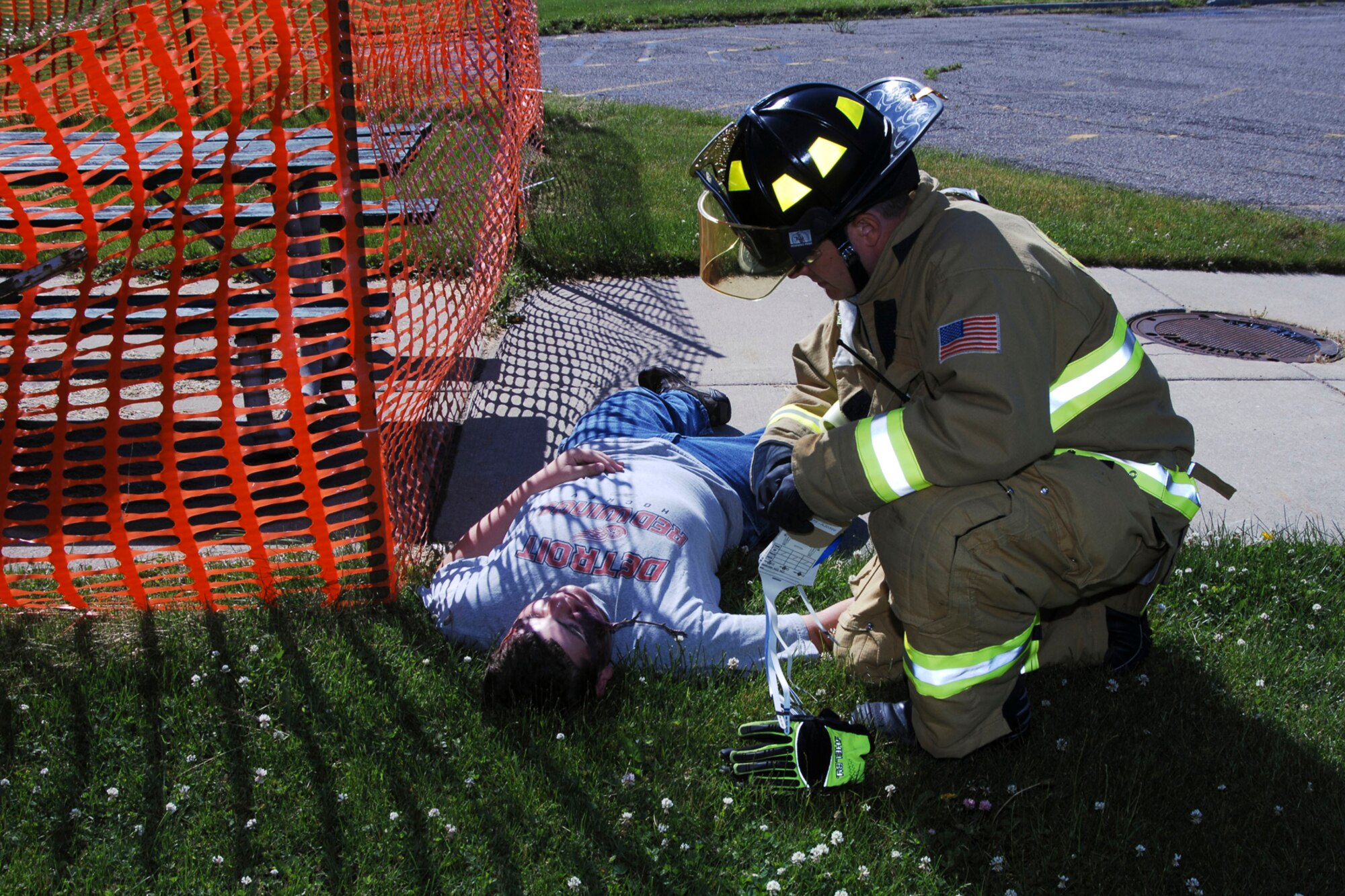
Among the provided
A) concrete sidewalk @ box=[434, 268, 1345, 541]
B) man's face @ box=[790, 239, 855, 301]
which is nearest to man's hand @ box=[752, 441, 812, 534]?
man's face @ box=[790, 239, 855, 301]

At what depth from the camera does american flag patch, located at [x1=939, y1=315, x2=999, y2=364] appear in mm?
2326

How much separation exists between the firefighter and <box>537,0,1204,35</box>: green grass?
16009 mm

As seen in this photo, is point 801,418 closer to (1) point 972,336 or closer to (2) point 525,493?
(1) point 972,336

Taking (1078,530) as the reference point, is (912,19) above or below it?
below

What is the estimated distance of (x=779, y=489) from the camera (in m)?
2.74

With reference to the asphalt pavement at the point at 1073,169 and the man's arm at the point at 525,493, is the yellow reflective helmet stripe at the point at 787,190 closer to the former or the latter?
the man's arm at the point at 525,493

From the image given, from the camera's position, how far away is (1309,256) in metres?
6.74

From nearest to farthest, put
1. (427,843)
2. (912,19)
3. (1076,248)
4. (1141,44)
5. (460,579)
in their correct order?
(427,843) < (460,579) < (1076,248) < (1141,44) < (912,19)

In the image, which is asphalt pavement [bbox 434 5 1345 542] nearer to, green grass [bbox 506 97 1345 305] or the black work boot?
green grass [bbox 506 97 1345 305]

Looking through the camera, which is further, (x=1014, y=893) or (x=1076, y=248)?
(x=1076, y=248)

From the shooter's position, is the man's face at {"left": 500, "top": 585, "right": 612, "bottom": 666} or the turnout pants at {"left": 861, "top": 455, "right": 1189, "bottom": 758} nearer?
the turnout pants at {"left": 861, "top": 455, "right": 1189, "bottom": 758}

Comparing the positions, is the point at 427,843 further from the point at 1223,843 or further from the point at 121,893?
the point at 1223,843

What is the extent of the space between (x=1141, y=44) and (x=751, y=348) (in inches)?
547

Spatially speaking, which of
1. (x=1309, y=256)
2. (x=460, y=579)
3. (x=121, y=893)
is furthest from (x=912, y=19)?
(x=121, y=893)
